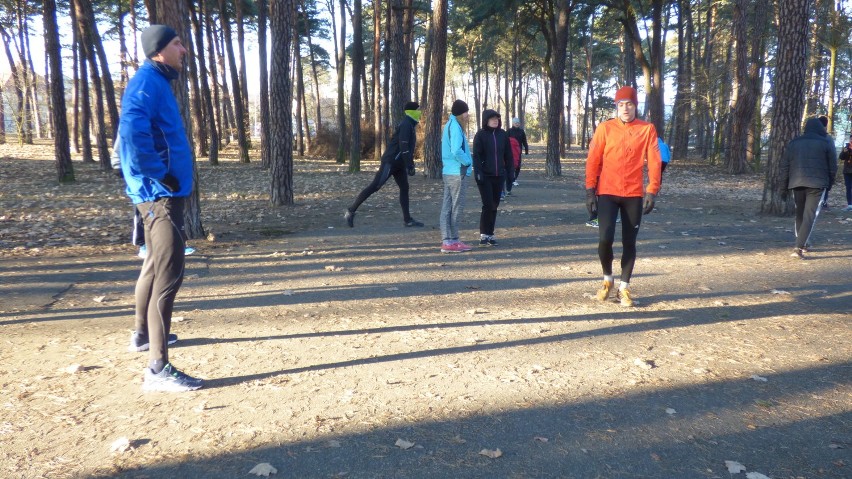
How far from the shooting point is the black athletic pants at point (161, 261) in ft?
12.2

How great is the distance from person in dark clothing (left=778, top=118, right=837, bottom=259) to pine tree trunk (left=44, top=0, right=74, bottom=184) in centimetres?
1788

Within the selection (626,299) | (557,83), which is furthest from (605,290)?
(557,83)

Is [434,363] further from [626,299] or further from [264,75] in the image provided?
[264,75]

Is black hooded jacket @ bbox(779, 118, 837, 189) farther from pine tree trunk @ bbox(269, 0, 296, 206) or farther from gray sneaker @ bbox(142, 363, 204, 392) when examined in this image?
pine tree trunk @ bbox(269, 0, 296, 206)

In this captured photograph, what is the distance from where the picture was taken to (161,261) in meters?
3.76

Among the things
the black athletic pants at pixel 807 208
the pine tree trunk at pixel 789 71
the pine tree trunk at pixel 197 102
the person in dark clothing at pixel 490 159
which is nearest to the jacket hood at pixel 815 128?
the black athletic pants at pixel 807 208

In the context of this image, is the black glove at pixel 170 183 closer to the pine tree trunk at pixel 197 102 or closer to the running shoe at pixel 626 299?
the running shoe at pixel 626 299

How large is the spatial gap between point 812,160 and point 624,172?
4.16 meters

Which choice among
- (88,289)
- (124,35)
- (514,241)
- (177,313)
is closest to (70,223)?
(88,289)

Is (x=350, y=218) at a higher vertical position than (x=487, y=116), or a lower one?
lower

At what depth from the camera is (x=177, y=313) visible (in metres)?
5.58

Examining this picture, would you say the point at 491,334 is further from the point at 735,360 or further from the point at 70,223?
the point at 70,223

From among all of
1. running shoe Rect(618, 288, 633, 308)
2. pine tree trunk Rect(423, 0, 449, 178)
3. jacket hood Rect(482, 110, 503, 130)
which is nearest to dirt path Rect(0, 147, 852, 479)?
running shoe Rect(618, 288, 633, 308)

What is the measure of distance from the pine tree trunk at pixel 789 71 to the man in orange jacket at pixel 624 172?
6.62 m
